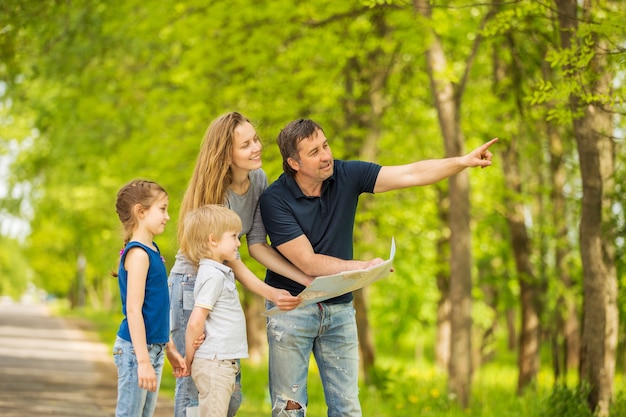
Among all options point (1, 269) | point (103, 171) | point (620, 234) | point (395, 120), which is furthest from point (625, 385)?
point (1, 269)

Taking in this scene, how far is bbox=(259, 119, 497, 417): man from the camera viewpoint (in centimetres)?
502

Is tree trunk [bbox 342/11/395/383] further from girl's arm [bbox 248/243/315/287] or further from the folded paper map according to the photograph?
the folded paper map

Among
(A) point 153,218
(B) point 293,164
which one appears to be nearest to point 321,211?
(B) point 293,164

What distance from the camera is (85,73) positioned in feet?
55.8

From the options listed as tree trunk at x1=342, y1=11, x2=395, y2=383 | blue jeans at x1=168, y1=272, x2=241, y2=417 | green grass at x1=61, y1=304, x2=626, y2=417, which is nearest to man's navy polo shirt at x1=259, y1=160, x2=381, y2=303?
blue jeans at x1=168, y1=272, x2=241, y2=417

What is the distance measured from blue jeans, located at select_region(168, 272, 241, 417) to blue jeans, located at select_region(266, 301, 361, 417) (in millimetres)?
234

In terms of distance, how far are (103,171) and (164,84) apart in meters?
6.63

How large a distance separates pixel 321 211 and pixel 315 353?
779 mm

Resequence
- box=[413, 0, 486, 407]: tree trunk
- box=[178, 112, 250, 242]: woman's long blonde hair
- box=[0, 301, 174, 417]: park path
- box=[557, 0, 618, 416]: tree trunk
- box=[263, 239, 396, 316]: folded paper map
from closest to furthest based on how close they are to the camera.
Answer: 1. box=[263, 239, 396, 316]: folded paper map
2. box=[178, 112, 250, 242]: woman's long blonde hair
3. box=[557, 0, 618, 416]: tree trunk
4. box=[0, 301, 174, 417]: park path
5. box=[413, 0, 486, 407]: tree trunk

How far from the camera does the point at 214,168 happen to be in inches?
199

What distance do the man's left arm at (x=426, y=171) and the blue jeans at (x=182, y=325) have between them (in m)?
1.13

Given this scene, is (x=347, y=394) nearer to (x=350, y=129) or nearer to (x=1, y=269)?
(x=350, y=129)

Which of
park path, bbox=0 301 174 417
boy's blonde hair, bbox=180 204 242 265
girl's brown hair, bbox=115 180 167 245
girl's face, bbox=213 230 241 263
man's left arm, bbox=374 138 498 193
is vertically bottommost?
park path, bbox=0 301 174 417

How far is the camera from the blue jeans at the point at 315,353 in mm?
5090
